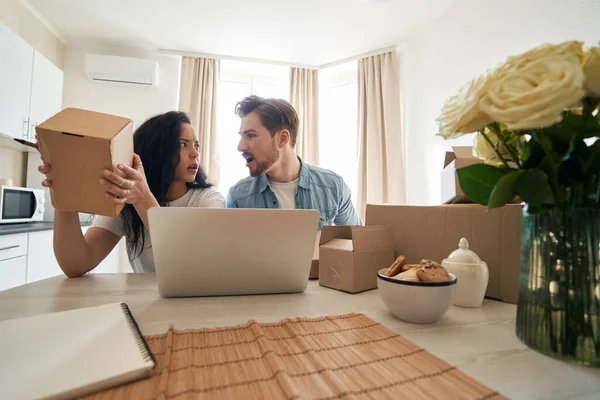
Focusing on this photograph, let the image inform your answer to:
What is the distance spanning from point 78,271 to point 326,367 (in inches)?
36.3

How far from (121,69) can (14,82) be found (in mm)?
1026

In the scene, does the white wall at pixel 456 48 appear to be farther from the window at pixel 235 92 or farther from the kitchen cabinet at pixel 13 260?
the kitchen cabinet at pixel 13 260

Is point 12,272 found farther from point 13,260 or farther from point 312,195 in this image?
point 312,195

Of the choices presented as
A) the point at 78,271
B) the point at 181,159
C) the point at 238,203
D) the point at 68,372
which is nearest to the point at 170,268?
the point at 68,372

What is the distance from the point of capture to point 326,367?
396mm

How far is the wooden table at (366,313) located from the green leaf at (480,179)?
0.73ft

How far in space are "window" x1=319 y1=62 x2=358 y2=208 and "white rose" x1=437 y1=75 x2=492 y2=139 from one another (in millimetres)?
3196

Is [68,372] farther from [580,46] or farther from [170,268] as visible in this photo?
[580,46]

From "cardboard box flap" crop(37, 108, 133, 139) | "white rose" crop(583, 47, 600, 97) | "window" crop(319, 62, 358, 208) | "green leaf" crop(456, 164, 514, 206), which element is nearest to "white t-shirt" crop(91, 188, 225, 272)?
"cardboard box flap" crop(37, 108, 133, 139)

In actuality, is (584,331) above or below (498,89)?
below

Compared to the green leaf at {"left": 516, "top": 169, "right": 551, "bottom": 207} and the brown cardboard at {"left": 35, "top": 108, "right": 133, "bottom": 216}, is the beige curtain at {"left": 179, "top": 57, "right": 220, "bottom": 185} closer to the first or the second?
the brown cardboard at {"left": 35, "top": 108, "right": 133, "bottom": 216}

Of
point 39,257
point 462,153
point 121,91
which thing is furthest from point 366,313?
point 121,91

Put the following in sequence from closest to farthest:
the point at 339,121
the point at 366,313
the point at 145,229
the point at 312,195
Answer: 1. the point at 366,313
2. the point at 145,229
3. the point at 312,195
4. the point at 339,121

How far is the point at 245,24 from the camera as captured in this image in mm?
2834
